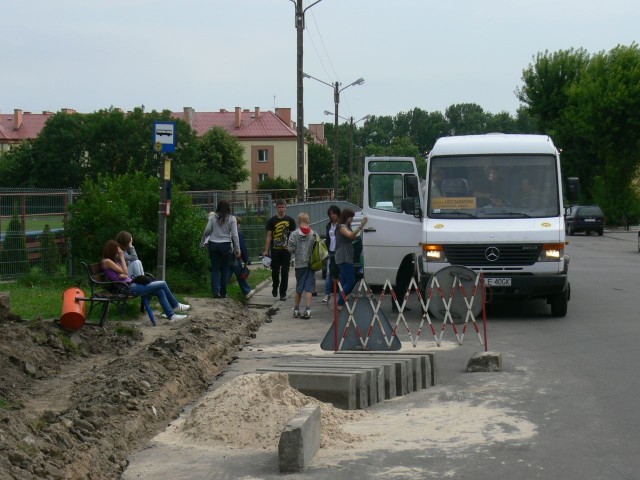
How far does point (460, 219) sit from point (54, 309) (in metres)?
6.45

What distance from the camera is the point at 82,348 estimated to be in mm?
12133

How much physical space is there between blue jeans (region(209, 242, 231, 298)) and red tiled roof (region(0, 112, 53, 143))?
111 metres

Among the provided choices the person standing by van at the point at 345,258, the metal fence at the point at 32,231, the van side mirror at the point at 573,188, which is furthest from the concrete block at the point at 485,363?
the metal fence at the point at 32,231

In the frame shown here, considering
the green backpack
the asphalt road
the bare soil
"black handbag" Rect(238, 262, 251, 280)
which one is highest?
the green backpack

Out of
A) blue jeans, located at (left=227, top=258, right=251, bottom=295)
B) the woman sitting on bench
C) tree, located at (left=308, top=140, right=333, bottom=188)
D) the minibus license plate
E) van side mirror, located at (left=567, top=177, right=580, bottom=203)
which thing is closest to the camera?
the woman sitting on bench

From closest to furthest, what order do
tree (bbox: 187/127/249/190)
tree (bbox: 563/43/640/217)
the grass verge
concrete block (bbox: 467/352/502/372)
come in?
concrete block (bbox: 467/352/502/372), the grass verge, tree (bbox: 563/43/640/217), tree (bbox: 187/127/249/190)

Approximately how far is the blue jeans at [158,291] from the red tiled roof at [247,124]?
338ft

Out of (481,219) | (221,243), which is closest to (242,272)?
(221,243)

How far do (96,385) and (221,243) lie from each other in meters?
8.75

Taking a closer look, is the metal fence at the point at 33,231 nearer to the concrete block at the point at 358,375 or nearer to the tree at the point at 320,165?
the concrete block at the point at 358,375

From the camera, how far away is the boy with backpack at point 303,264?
1712 centimetres

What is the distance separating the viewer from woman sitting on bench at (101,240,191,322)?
1462 cm

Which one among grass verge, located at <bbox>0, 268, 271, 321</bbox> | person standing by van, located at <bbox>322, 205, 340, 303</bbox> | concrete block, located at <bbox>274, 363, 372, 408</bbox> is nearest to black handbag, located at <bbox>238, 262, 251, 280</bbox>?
grass verge, located at <bbox>0, 268, 271, 321</bbox>

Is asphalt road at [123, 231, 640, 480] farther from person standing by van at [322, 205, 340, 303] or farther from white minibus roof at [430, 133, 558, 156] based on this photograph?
white minibus roof at [430, 133, 558, 156]
